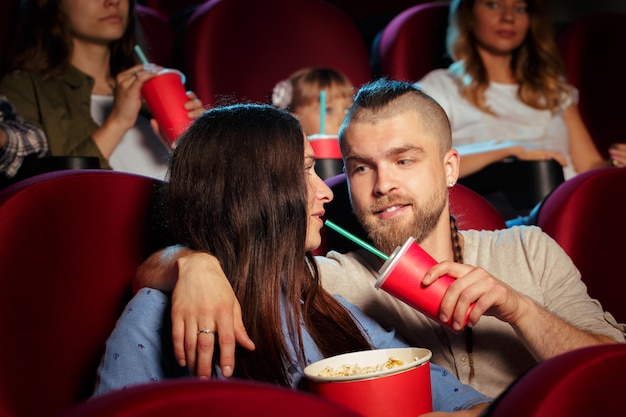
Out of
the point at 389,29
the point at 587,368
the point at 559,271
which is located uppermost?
the point at 389,29

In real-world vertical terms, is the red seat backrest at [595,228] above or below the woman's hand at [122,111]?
below

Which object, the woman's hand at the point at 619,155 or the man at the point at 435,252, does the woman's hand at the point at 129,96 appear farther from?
the woman's hand at the point at 619,155

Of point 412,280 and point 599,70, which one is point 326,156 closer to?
point 412,280

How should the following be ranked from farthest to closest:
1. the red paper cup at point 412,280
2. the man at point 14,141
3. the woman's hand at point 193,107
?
1. the woman's hand at point 193,107
2. the man at point 14,141
3. the red paper cup at point 412,280

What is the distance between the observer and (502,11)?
198 cm

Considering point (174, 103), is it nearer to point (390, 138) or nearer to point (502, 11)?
point (390, 138)

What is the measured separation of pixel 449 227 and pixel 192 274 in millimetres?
468

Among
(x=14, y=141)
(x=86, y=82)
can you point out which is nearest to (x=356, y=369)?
(x=14, y=141)

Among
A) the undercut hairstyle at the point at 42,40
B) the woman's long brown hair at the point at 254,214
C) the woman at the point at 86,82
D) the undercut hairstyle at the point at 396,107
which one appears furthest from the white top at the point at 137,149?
the woman's long brown hair at the point at 254,214

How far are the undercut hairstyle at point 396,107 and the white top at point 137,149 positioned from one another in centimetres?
56

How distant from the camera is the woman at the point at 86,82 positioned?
1527mm

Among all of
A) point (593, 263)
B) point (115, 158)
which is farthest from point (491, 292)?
point (115, 158)

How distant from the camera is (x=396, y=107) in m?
1.15

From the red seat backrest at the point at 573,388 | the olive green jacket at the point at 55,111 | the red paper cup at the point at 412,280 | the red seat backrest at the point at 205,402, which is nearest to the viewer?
the red seat backrest at the point at 205,402
